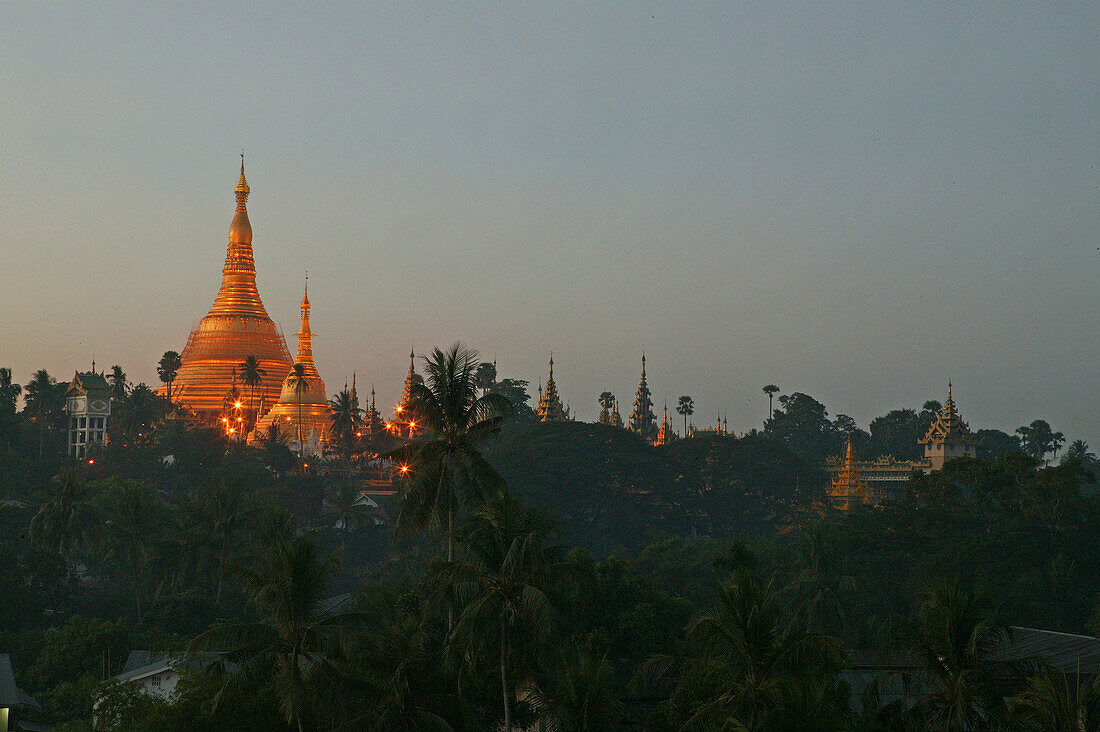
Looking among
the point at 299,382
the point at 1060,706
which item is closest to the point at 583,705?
the point at 1060,706

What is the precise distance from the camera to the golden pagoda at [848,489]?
117125 millimetres

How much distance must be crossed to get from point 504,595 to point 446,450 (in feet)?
24.6

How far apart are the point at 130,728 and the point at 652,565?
46713 millimetres

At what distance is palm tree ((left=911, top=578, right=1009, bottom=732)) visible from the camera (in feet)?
96.2

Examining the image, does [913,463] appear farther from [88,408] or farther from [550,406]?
[88,408]

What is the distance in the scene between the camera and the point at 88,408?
12681 cm

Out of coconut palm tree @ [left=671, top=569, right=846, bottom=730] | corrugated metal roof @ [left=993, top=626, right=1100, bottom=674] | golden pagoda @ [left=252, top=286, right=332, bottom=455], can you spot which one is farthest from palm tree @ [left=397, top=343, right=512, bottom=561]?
golden pagoda @ [left=252, top=286, right=332, bottom=455]

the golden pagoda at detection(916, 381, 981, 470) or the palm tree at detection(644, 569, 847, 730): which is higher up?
the golden pagoda at detection(916, 381, 981, 470)

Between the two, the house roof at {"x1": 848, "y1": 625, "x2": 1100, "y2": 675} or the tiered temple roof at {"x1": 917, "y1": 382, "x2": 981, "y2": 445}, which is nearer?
→ the house roof at {"x1": 848, "y1": 625, "x2": 1100, "y2": 675}

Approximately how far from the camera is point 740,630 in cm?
3134

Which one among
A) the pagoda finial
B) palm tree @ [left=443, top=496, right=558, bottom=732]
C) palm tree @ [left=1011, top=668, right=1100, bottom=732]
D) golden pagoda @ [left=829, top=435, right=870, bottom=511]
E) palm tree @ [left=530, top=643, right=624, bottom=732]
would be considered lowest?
palm tree @ [left=530, top=643, right=624, bottom=732]

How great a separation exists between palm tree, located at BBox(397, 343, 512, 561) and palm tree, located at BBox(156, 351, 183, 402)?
106 m

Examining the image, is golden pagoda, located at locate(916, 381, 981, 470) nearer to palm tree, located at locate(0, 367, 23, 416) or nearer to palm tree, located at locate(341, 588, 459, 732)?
palm tree, located at locate(0, 367, 23, 416)

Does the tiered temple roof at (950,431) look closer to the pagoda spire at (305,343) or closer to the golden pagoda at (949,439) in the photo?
the golden pagoda at (949,439)
